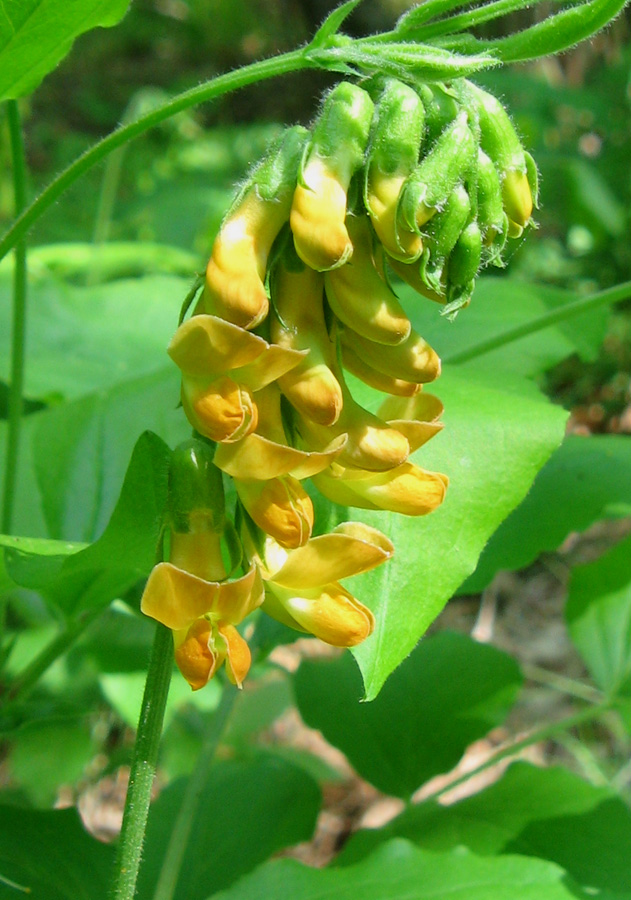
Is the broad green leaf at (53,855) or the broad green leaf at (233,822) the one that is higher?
the broad green leaf at (53,855)

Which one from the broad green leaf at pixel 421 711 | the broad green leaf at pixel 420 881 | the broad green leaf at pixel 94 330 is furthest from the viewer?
the broad green leaf at pixel 94 330

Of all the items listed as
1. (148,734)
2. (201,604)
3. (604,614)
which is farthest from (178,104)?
(604,614)

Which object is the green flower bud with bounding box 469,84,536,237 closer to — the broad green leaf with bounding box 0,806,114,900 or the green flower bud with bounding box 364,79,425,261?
the green flower bud with bounding box 364,79,425,261

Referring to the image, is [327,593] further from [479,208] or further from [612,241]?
[612,241]

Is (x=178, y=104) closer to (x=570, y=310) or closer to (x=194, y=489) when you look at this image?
(x=194, y=489)

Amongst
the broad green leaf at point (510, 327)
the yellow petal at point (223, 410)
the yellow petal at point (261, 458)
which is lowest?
the broad green leaf at point (510, 327)

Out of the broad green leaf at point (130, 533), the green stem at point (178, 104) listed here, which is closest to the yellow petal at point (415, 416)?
the broad green leaf at point (130, 533)

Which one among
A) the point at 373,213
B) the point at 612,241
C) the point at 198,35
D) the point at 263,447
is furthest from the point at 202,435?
the point at 198,35

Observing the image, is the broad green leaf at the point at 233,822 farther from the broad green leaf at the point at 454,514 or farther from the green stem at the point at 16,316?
the broad green leaf at the point at 454,514
